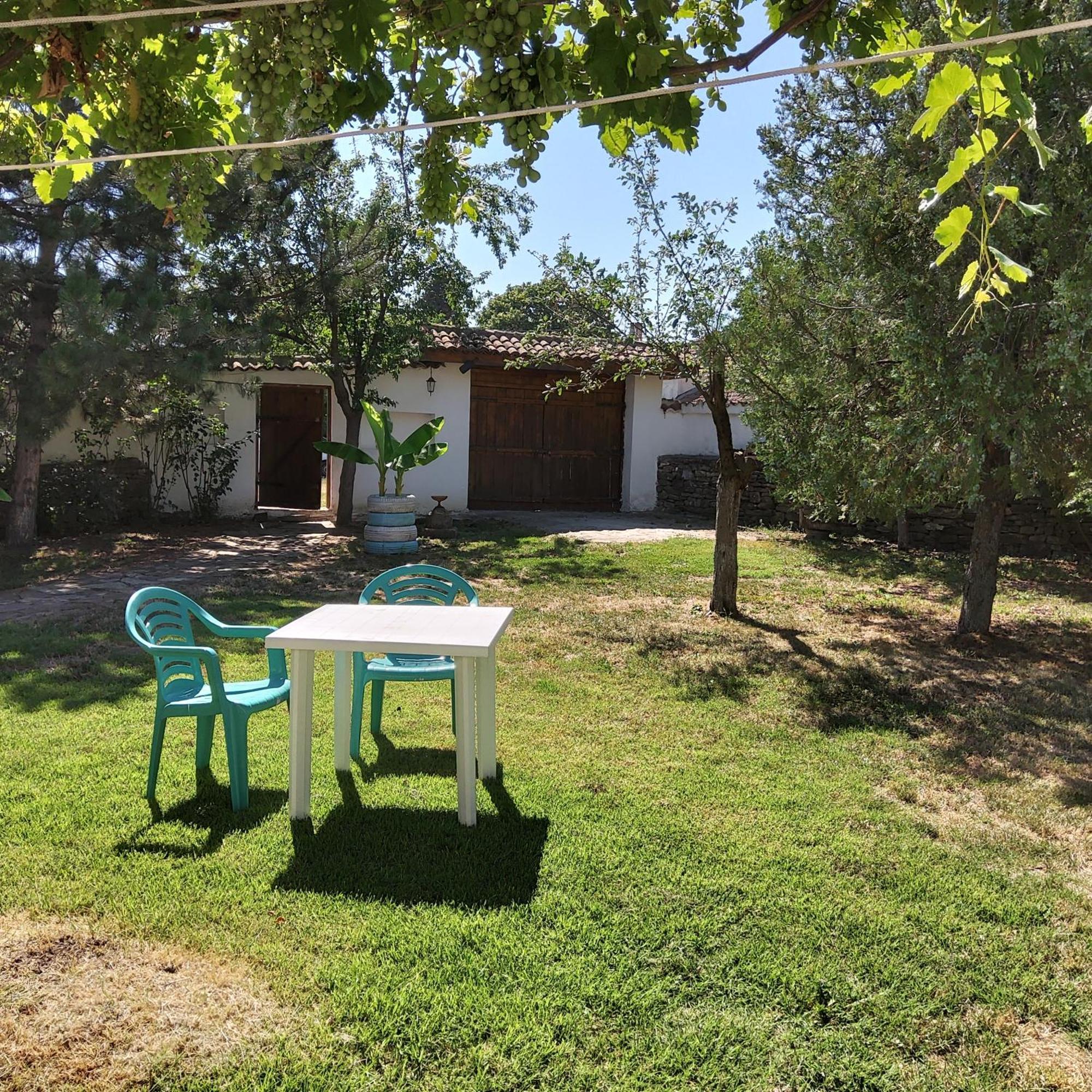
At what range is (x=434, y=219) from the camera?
121 inches

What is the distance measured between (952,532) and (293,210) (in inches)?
415

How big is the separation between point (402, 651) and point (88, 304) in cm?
714

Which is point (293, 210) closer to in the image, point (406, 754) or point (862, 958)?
A: point (406, 754)

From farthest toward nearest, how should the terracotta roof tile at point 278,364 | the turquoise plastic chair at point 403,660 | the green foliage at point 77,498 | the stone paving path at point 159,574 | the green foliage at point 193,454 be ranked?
the terracotta roof tile at point 278,364 < the green foliage at point 193,454 < the green foliage at point 77,498 < the stone paving path at point 159,574 < the turquoise plastic chair at point 403,660

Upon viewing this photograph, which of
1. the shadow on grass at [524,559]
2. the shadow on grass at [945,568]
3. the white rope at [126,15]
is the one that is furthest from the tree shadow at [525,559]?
the white rope at [126,15]

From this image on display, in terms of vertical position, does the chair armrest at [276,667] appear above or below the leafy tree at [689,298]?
below

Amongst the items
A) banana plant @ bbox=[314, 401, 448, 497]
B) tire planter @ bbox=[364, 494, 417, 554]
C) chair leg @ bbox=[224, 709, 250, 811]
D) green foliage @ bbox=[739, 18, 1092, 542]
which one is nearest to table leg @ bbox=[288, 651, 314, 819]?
chair leg @ bbox=[224, 709, 250, 811]

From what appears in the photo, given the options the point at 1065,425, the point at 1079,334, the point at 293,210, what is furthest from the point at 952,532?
the point at 293,210

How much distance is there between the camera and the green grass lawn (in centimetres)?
260

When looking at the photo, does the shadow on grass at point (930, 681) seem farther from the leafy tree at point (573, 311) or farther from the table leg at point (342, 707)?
the leafy tree at point (573, 311)

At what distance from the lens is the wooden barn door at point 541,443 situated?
16938 millimetres

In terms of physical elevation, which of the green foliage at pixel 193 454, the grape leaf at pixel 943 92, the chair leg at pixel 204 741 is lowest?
the chair leg at pixel 204 741

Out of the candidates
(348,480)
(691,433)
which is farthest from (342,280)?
(691,433)

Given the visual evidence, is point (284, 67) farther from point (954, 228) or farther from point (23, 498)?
point (23, 498)
